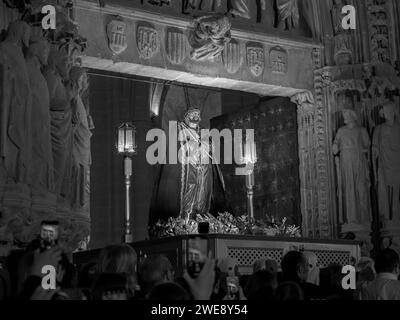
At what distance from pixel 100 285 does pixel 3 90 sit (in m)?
5.14

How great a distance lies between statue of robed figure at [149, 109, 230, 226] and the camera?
1533 cm

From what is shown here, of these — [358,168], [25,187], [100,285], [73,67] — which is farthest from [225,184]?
[100,285]

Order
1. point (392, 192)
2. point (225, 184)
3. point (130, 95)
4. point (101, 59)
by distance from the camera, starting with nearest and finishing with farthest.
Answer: point (101, 59), point (392, 192), point (225, 184), point (130, 95)

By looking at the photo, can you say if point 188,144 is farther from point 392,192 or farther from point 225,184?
point 392,192

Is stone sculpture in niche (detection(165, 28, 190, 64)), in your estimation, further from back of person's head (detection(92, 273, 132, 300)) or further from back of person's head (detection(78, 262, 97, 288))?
back of person's head (detection(92, 273, 132, 300))

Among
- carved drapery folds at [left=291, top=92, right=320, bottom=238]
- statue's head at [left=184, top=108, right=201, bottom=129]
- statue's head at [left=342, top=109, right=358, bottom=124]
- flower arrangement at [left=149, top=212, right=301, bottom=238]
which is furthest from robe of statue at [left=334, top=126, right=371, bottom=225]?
statue's head at [left=184, top=108, right=201, bottom=129]

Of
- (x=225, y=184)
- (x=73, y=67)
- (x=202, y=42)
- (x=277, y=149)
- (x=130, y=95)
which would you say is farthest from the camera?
(x=130, y=95)

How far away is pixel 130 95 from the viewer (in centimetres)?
2059

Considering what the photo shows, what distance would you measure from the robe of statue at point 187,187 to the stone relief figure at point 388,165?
278 cm

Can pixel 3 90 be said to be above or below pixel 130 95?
below

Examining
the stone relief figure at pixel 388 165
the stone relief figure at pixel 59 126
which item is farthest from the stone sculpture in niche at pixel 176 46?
the stone relief figure at pixel 388 165

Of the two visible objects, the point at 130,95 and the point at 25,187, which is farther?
the point at 130,95

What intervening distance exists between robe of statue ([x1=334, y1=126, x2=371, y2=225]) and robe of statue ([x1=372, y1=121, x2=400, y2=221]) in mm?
230
